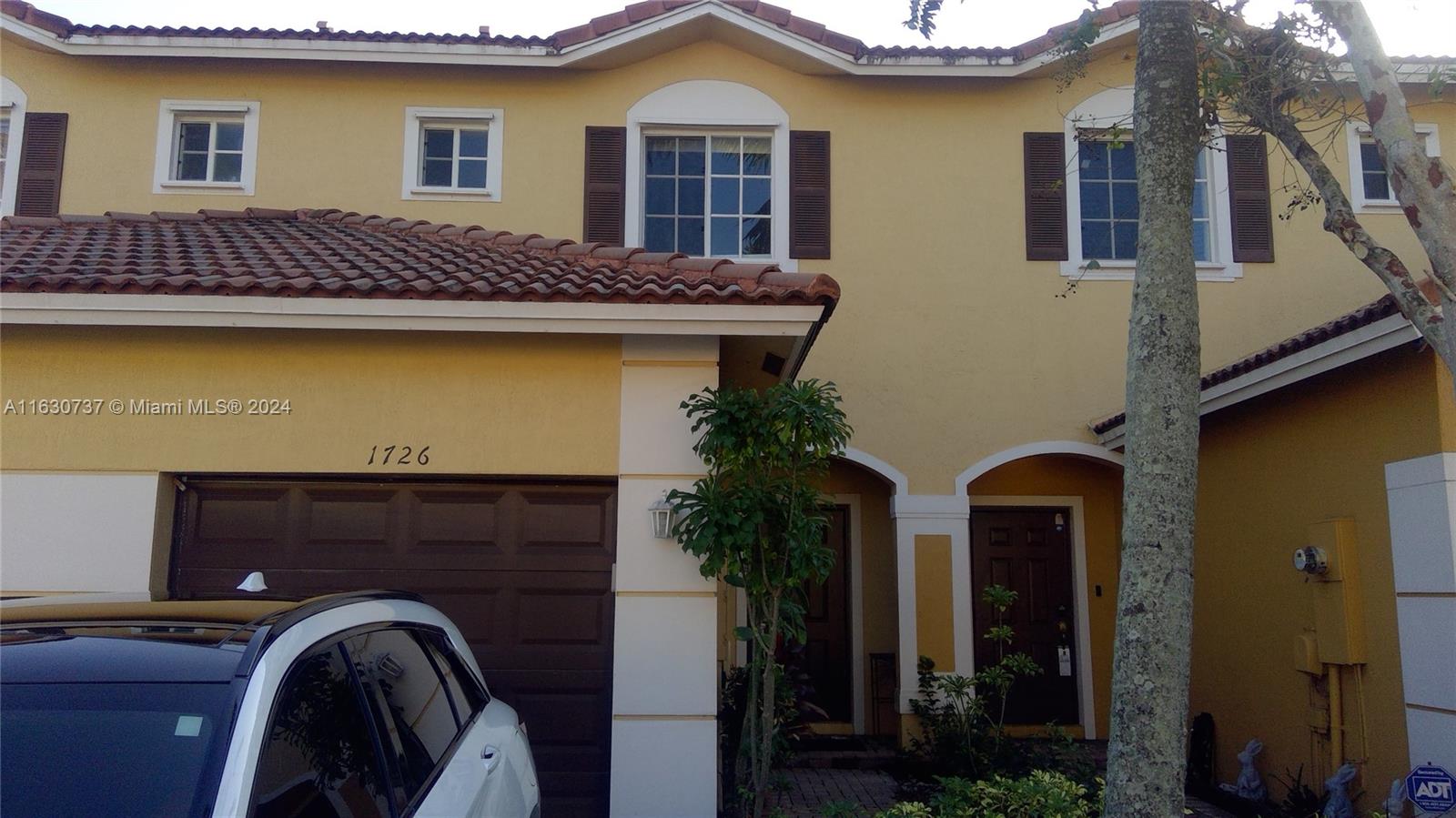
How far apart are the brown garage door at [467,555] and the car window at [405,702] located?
269cm

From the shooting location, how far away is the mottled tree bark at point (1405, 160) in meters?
4.40

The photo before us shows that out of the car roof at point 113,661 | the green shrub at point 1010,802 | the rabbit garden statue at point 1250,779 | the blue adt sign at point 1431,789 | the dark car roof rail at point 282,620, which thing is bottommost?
the rabbit garden statue at point 1250,779

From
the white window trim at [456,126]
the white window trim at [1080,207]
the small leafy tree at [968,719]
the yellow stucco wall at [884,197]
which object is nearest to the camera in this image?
the small leafy tree at [968,719]

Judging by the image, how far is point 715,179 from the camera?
10.5 meters

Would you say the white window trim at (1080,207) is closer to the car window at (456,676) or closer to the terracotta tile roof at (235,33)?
the terracotta tile roof at (235,33)

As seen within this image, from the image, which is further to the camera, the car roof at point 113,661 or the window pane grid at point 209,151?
the window pane grid at point 209,151

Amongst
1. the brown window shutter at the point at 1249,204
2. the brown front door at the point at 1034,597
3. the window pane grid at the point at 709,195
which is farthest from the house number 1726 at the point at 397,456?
the brown window shutter at the point at 1249,204

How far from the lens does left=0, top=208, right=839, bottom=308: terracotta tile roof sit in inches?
237

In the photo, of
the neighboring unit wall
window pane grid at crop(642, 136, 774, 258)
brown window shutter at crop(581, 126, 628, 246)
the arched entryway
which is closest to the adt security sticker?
the neighboring unit wall

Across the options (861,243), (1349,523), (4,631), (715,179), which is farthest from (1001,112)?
(4,631)

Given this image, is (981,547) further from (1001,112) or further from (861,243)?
(1001,112)

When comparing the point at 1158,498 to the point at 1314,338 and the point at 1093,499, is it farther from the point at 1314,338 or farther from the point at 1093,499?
the point at 1093,499

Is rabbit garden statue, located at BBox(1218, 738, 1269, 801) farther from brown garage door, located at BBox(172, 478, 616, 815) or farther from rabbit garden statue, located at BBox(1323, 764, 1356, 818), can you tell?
brown garage door, located at BBox(172, 478, 616, 815)

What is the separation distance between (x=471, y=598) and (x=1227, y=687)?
6117 millimetres
